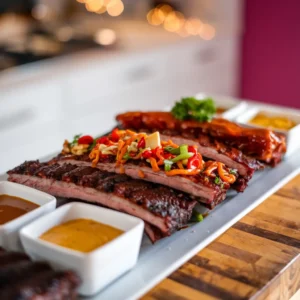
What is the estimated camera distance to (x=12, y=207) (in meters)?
2.03

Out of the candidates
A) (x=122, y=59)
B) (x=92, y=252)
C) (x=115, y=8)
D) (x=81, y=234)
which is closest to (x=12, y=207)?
(x=81, y=234)

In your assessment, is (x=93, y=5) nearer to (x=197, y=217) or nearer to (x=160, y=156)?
(x=160, y=156)

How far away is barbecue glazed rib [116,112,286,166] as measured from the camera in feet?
8.38

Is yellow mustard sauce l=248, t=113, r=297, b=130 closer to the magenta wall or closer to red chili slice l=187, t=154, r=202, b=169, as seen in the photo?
red chili slice l=187, t=154, r=202, b=169

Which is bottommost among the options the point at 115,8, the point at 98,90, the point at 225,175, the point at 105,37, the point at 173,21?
the point at 98,90

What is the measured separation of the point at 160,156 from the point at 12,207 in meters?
0.62

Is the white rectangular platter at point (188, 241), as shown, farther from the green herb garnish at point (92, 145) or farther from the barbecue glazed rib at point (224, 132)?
the green herb garnish at point (92, 145)

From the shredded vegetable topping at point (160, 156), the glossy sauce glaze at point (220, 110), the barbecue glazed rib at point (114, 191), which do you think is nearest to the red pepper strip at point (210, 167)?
the shredded vegetable topping at point (160, 156)

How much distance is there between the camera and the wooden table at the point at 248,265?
175cm

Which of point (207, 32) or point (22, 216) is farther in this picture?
point (207, 32)

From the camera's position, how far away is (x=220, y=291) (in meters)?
1.74

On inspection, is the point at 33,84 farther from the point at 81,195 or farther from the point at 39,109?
the point at 81,195

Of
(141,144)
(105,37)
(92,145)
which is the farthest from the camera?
(105,37)

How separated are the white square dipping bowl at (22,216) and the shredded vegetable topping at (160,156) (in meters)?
0.33
